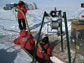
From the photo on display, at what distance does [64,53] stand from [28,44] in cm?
122

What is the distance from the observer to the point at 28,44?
3604 millimetres

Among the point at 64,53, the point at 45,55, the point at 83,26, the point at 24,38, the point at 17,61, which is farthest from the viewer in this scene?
the point at 83,26

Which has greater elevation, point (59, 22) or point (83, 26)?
point (59, 22)

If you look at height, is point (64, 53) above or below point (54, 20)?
below

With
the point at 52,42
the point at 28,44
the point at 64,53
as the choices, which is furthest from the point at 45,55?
the point at 52,42

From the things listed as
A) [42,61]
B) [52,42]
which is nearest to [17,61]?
[42,61]

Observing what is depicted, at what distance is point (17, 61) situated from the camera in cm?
281

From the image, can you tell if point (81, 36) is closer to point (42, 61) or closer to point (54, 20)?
point (54, 20)

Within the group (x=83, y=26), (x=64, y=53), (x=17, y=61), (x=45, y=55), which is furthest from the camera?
(x=83, y=26)

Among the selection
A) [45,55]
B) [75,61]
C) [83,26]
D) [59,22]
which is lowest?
[75,61]

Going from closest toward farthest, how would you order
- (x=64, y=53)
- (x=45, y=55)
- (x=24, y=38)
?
(x=45, y=55) → (x=24, y=38) → (x=64, y=53)

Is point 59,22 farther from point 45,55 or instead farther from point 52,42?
point 52,42

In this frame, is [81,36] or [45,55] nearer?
[45,55]

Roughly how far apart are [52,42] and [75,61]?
1.59 meters
